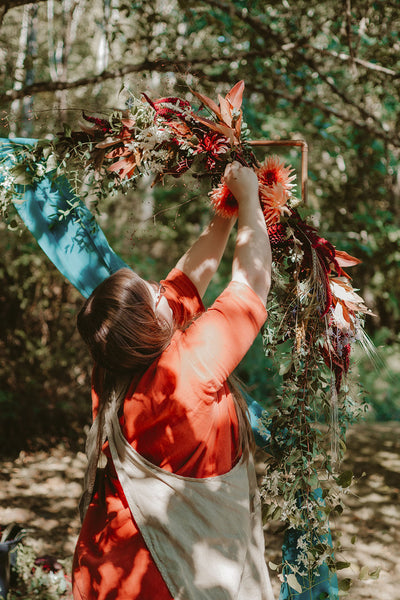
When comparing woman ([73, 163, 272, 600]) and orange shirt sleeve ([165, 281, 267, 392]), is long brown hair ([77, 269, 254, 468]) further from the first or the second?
orange shirt sleeve ([165, 281, 267, 392])

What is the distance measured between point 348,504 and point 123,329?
350 cm

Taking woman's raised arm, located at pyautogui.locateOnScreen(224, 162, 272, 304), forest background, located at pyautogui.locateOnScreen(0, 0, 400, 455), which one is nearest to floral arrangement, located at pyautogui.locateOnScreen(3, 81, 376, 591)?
woman's raised arm, located at pyautogui.locateOnScreen(224, 162, 272, 304)

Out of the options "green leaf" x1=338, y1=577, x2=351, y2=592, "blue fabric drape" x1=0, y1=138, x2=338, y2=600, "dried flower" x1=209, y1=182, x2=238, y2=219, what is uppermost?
"dried flower" x1=209, y1=182, x2=238, y2=219

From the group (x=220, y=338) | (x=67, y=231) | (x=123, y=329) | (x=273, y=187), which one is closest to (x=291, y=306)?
(x=273, y=187)

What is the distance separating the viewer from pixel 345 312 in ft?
6.01

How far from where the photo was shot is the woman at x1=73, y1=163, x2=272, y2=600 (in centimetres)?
143

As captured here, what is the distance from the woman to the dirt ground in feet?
5.30

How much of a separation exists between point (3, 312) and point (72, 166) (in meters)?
3.76

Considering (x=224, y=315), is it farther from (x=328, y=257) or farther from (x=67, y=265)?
(x=67, y=265)

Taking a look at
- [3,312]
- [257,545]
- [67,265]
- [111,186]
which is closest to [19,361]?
[3,312]

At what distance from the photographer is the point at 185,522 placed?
156 cm

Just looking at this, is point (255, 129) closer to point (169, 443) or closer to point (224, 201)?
point (224, 201)

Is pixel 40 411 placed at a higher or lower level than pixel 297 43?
lower

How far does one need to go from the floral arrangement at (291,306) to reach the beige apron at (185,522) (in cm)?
28
